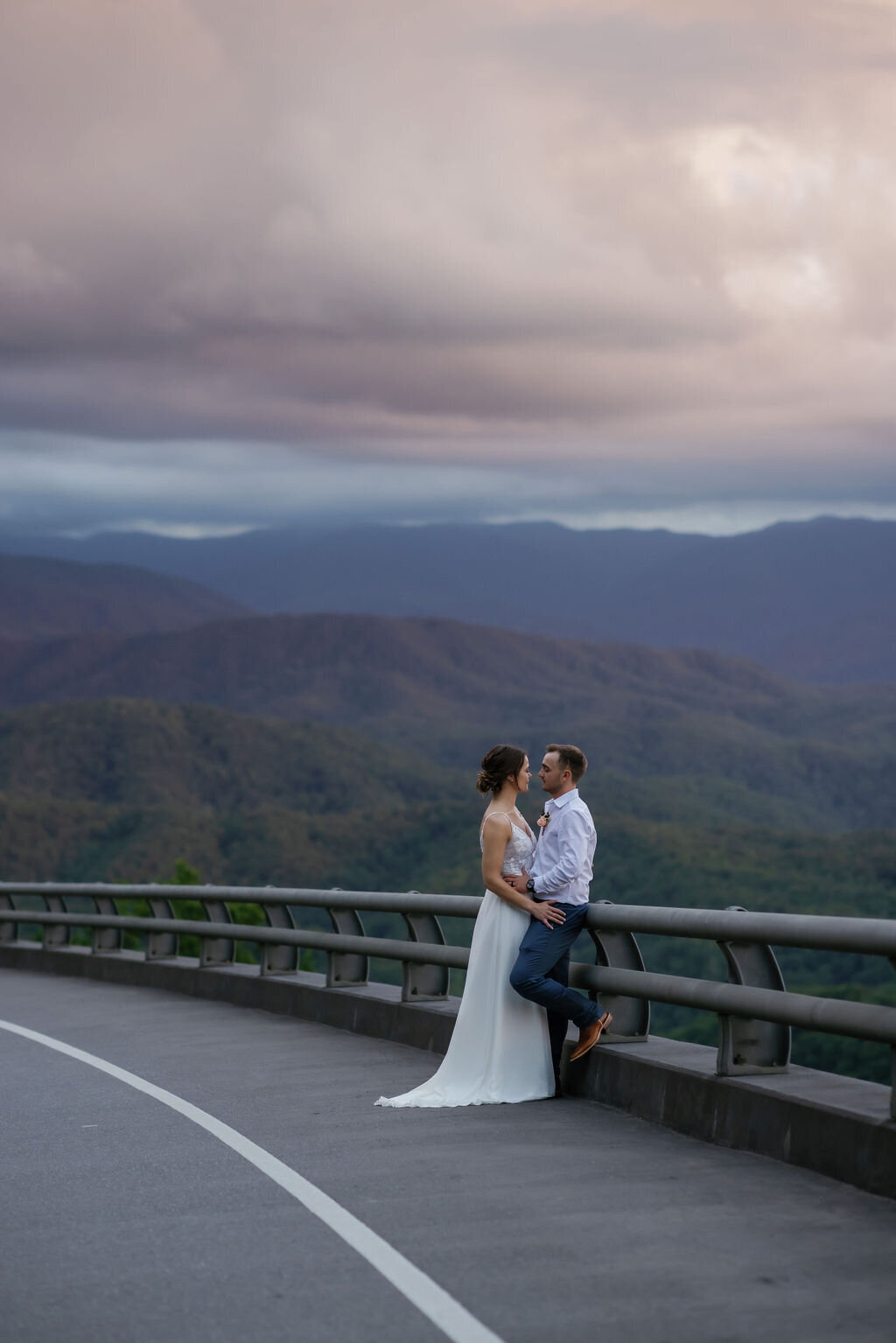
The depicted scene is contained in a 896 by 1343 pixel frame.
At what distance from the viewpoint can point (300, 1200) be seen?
6934 millimetres

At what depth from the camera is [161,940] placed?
62.4 ft

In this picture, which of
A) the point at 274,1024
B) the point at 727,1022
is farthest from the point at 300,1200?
the point at 274,1024

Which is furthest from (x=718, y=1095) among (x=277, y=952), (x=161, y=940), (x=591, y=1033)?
(x=161, y=940)

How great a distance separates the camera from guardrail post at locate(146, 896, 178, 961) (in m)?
18.6

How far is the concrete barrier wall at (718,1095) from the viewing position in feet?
21.9

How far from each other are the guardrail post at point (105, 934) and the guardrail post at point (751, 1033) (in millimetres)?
13204

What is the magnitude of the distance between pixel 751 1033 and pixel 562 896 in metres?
1.57

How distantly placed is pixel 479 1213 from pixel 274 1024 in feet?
24.6

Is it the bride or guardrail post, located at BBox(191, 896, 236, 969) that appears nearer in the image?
the bride

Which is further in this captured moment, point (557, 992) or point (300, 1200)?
point (557, 992)

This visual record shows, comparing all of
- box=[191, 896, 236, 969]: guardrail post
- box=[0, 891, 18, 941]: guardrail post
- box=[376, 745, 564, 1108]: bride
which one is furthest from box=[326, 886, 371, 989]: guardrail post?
box=[0, 891, 18, 941]: guardrail post

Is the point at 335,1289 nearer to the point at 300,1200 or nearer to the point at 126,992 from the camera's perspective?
the point at 300,1200

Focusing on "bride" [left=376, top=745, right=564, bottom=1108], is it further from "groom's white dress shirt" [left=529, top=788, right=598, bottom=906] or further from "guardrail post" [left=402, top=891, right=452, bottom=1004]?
"guardrail post" [left=402, top=891, right=452, bottom=1004]

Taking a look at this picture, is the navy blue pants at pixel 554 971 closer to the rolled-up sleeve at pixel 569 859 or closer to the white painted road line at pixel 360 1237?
the rolled-up sleeve at pixel 569 859
